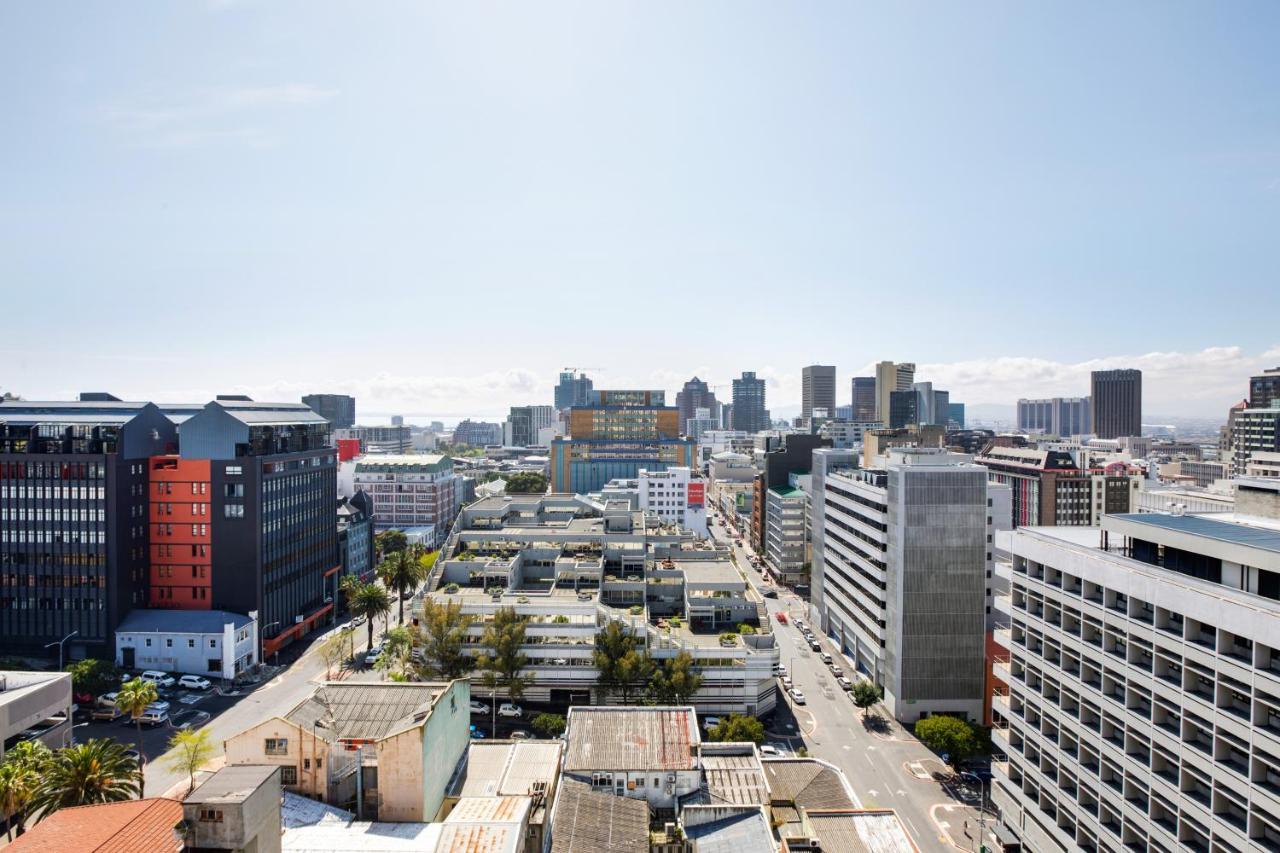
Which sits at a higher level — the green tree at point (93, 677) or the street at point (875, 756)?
the green tree at point (93, 677)

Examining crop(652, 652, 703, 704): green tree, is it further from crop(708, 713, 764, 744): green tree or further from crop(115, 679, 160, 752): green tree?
crop(115, 679, 160, 752): green tree

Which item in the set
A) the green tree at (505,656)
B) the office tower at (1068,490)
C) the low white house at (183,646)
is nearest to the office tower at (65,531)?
the low white house at (183,646)

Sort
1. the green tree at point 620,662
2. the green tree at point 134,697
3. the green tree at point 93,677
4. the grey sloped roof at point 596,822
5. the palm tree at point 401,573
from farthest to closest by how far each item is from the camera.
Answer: the palm tree at point 401,573 → the green tree at point 93,677 → the green tree at point 620,662 → the green tree at point 134,697 → the grey sloped roof at point 596,822

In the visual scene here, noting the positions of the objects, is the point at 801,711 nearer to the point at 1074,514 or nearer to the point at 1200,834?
the point at 1200,834

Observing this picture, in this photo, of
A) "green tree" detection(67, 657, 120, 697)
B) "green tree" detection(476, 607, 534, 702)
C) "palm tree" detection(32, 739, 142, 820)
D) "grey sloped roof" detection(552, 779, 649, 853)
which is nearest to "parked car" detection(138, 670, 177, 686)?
"green tree" detection(67, 657, 120, 697)

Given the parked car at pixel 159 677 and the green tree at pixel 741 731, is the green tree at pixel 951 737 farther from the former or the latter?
the parked car at pixel 159 677

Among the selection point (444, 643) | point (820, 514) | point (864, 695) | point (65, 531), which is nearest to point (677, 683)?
point (864, 695)
